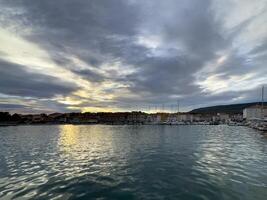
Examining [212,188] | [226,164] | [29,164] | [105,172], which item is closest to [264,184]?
[212,188]

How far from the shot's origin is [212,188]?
14.2m

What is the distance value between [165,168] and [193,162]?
4.53 m

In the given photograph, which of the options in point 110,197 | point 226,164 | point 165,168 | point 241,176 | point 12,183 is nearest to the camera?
point 110,197

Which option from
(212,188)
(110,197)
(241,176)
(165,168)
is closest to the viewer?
(110,197)

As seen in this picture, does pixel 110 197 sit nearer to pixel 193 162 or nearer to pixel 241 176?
pixel 241 176

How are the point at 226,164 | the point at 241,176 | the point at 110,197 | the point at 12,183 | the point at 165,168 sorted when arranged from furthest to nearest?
the point at 226,164 < the point at 165,168 < the point at 241,176 < the point at 12,183 < the point at 110,197

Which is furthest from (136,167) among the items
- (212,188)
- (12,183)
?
(12,183)

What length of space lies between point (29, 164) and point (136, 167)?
11.5 m

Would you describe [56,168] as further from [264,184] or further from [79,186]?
[264,184]

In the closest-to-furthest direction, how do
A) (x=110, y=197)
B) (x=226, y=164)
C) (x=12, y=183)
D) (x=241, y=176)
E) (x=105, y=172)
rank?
1. (x=110, y=197)
2. (x=12, y=183)
3. (x=241, y=176)
4. (x=105, y=172)
5. (x=226, y=164)

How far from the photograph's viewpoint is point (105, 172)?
744 inches

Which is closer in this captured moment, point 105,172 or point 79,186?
point 79,186

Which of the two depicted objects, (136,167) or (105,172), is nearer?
(105,172)

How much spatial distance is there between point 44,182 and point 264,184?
616 inches
